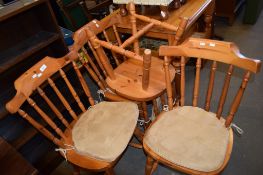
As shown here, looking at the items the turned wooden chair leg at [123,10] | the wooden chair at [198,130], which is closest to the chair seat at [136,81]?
the wooden chair at [198,130]

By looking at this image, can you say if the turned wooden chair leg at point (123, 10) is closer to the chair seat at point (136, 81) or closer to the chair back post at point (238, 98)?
the chair seat at point (136, 81)

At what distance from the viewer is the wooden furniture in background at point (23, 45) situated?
1338 millimetres

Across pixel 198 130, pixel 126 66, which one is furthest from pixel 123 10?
pixel 198 130

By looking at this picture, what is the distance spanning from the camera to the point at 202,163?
3.08ft

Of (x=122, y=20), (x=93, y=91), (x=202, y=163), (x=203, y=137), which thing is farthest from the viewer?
(x=93, y=91)

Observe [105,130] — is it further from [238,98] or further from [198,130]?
[238,98]

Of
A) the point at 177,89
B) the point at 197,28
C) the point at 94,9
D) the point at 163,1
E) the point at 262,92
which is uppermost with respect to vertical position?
the point at 163,1

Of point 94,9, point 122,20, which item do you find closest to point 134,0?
point 122,20

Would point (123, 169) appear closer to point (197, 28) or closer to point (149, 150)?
point (149, 150)

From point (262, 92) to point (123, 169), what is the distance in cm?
133

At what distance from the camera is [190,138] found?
1.05 meters

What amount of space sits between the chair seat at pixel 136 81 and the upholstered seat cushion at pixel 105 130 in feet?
0.25

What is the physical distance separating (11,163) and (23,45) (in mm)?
894

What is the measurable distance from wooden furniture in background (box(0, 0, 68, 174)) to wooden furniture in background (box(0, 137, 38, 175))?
52 centimetres
